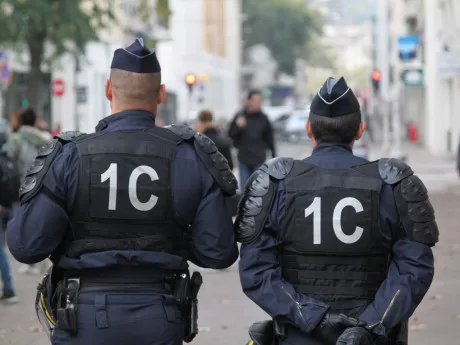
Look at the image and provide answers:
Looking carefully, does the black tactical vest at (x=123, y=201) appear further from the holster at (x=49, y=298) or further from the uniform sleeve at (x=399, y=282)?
the uniform sleeve at (x=399, y=282)

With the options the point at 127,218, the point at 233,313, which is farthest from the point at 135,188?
the point at 233,313

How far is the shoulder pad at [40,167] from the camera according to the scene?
187 inches

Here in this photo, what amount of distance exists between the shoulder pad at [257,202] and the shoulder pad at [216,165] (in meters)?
0.07

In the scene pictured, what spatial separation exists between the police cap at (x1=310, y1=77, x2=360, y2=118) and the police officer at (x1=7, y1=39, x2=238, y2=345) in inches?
16.7

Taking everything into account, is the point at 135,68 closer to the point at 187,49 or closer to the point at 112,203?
the point at 112,203

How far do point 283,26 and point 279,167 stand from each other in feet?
327

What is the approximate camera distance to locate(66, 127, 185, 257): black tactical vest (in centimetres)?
477

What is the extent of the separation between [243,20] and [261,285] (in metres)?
104

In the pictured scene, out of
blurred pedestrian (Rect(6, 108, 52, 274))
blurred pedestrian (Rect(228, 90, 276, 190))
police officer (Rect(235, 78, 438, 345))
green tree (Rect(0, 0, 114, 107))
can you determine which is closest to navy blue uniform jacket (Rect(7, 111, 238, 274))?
police officer (Rect(235, 78, 438, 345))

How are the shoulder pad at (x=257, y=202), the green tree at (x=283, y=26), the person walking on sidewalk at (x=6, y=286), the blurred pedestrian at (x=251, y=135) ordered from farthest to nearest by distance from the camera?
the green tree at (x=283, y=26) → the blurred pedestrian at (x=251, y=135) → the person walking on sidewalk at (x=6, y=286) → the shoulder pad at (x=257, y=202)

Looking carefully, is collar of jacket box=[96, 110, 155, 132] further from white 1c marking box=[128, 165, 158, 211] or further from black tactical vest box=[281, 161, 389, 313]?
black tactical vest box=[281, 161, 389, 313]

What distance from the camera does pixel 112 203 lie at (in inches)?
188

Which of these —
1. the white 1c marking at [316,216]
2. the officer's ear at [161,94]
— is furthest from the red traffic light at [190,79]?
the white 1c marking at [316,216]

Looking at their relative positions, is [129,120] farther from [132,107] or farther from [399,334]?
[399,334]
